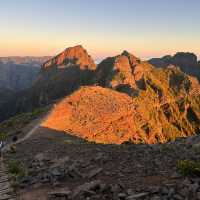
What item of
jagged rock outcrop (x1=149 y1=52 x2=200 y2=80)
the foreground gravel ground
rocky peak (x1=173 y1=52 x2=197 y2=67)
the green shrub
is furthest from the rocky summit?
rocky peak (x1=173 y1=52 x2=197 y2=67)

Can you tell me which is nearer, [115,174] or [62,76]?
[115,174]

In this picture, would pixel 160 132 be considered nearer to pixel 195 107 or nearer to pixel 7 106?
pixel 195 107

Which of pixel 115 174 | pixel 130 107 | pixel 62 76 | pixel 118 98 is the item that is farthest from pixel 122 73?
pixel 115 174

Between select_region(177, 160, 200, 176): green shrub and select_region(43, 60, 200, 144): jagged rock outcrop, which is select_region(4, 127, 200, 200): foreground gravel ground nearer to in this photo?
select_region(177, 160, 200, 176): green shrub

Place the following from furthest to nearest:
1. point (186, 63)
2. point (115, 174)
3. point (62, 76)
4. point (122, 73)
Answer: point (186, 63) → point (62, 76) → point (122, 73) → point (115, 174)

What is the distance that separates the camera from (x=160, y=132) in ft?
271

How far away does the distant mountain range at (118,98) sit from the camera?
2046 inches

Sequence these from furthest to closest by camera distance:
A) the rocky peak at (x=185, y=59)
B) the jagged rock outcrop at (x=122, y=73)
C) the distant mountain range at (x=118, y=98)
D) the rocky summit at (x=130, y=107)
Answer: the rocky peak at (x=185, y=59) → the jagged rock outcrop at (x=122, y=73) → the distant mountain range at (x=118, y=98) → the rocky summit at (x=130, y=107)

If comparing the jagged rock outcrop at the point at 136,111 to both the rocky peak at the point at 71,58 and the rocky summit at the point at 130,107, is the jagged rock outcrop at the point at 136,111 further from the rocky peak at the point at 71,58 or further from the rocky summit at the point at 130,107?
the rocky peak at the point at 71,58

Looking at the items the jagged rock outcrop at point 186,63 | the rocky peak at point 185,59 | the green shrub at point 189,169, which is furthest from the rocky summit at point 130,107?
the rocky peak at point 185,59

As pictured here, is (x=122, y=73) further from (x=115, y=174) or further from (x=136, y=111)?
(x=115, y=174)

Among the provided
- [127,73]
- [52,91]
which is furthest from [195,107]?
[52,91]

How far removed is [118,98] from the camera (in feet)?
210

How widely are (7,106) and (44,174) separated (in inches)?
6206
